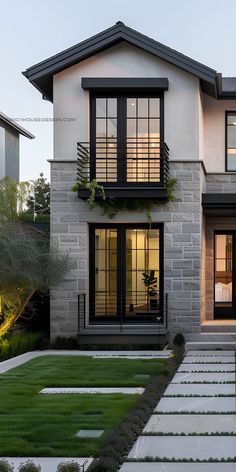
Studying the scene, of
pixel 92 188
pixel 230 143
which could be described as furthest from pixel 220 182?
pixel 92 188

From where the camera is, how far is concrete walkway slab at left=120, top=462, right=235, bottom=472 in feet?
21.7

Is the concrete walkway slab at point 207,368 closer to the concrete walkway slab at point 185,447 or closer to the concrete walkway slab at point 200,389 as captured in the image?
the concrete walkway slab at point 200,389

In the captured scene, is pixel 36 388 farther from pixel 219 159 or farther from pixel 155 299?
pixel 219 159

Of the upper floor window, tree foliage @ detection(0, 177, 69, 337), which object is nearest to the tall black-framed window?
tree foliage @ detection(0, 177, 69, 337)

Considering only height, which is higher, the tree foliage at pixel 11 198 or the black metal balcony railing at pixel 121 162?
the black metal balcony railing at pixel 121 162

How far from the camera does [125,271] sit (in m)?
18.2

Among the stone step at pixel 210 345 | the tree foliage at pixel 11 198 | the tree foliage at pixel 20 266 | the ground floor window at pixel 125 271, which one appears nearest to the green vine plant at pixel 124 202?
the ground floor window at pixel 125 271

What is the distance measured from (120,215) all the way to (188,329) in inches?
123

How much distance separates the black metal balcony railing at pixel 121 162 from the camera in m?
17.8

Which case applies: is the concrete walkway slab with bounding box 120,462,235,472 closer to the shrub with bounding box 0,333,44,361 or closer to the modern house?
the shrub with bounding box 0,333,44,361

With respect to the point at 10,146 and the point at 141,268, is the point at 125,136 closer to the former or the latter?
the point at 141,268

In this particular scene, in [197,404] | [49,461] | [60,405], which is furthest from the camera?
[197,404]

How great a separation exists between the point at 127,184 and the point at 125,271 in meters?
2.12

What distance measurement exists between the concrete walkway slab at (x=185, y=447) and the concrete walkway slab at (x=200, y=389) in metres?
2.91
